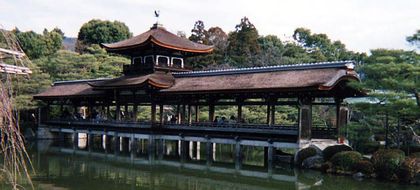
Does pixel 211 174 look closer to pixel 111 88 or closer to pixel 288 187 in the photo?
pixel 288 187

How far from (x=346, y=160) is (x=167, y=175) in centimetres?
747

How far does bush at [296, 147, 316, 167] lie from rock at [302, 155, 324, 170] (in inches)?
6.2

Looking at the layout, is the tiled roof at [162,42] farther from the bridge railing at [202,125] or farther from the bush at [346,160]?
the bush at [346,160]

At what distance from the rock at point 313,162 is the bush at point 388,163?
109 inches

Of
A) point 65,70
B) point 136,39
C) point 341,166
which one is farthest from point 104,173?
point 65,70

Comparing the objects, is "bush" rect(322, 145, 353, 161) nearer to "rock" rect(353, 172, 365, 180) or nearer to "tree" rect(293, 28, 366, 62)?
"rock" rect(353, 172, 365, 180)

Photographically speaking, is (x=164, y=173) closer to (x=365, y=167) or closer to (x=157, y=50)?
(x=365, y=167)

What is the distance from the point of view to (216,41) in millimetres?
57750

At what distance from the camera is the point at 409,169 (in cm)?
1748

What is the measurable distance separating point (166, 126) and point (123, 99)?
5.07m

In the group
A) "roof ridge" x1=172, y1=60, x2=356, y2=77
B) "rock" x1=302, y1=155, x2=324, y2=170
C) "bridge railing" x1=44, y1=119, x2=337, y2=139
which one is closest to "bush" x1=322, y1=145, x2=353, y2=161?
"rock" x1=302, y1=155, x2=324, y2=170

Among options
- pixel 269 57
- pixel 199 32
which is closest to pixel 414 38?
pixel 269 57

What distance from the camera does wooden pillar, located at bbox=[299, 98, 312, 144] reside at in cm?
2142

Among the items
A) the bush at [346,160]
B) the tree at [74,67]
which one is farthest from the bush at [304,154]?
the tree at [74,67]
